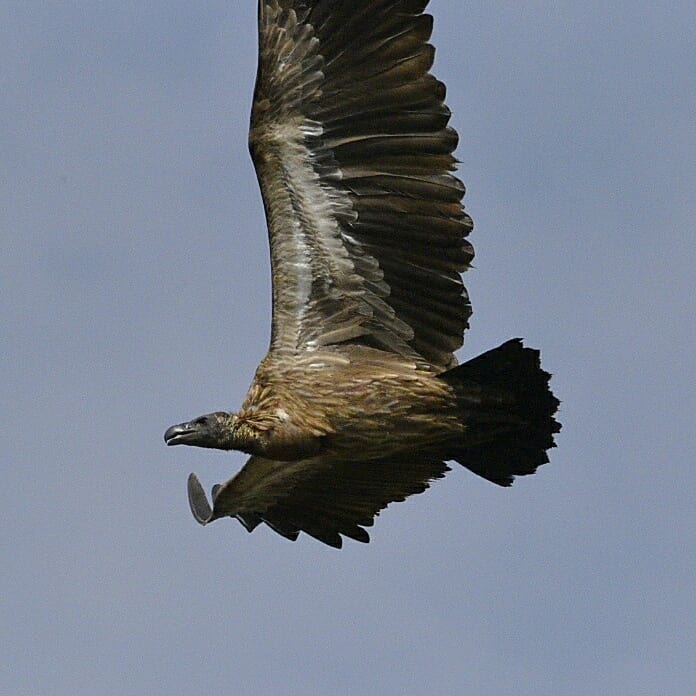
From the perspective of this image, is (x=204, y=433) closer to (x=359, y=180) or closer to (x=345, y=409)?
(x=345, y=409)


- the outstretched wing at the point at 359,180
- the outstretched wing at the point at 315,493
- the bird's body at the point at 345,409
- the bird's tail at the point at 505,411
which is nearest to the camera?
the bird's tail at the point at 505,411

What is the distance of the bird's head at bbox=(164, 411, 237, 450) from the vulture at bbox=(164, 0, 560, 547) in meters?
0.01

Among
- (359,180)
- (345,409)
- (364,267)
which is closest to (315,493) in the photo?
(345,409)

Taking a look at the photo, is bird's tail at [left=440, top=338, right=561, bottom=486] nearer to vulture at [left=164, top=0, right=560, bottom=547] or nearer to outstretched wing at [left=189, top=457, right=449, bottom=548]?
vulture at [left=164, top=0, right=560, bottom=547]

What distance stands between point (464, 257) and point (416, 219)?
456 millimetres

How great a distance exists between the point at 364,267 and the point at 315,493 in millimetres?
2014

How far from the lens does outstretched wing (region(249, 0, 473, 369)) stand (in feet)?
60.6

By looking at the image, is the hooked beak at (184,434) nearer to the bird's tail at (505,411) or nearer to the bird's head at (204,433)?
the bird's head at (204,433)

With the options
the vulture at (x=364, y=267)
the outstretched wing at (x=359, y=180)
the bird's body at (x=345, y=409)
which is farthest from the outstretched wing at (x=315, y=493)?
the outstretched wing at (x=359, y=180)

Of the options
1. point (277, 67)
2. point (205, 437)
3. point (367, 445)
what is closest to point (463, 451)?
point (367, 445)

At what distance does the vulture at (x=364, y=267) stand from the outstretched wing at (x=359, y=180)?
1 centimetres

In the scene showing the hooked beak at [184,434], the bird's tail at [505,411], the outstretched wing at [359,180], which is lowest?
the hooked beak at [184,434]

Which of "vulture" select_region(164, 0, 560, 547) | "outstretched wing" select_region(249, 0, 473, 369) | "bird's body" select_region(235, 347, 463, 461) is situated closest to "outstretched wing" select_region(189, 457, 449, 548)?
"vulture" select_region(164, 0, 560, 547)

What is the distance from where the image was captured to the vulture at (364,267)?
1841cm
